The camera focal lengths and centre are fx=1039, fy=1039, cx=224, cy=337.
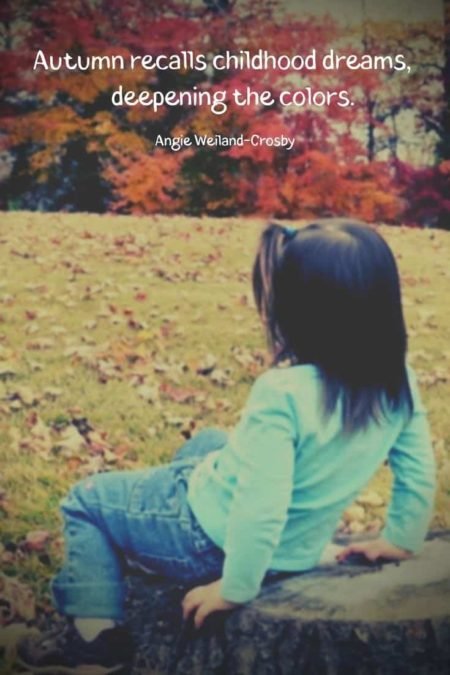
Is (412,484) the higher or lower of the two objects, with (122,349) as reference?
lower

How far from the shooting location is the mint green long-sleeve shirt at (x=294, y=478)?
262cm

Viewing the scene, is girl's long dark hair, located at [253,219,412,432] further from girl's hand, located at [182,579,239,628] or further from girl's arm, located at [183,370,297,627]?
girl's hand, located at [182,579,239,628]

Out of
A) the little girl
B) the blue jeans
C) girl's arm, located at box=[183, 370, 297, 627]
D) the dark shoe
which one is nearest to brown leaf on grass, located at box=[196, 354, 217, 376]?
the little girl

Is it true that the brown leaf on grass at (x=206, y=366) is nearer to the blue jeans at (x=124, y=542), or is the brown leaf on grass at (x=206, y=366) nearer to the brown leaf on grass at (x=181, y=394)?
the brown leaf on grass at (x=181, y=394)

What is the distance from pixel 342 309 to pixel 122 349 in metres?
0.75

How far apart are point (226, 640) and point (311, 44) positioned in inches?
70.4

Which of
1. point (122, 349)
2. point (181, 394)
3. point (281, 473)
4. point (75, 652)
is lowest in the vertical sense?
point (75, 652)

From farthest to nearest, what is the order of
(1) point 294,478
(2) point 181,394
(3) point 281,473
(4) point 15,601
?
(2) point 181,394
(4) point 15,601
(1) point 294,478
(3) point 281,473

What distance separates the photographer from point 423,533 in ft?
9.64

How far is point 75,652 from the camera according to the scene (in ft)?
9.65

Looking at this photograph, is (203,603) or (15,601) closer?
(203,603)

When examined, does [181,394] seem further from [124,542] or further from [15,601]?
[15,601]

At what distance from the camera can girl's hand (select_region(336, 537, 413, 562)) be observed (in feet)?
9.38
